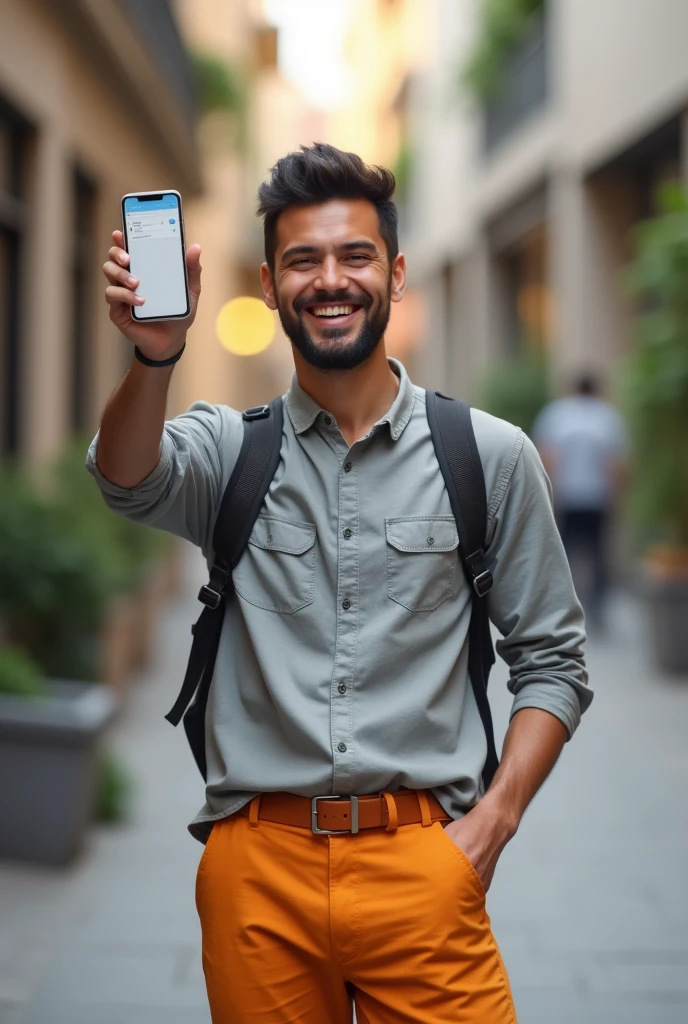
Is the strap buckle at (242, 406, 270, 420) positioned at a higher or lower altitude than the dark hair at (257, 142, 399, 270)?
lower

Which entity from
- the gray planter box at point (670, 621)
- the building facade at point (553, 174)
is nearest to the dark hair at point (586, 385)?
the building facade at point (553, 174)

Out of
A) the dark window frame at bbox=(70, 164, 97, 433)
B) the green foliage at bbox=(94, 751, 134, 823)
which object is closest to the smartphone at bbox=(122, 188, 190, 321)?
the green foliage at bbox=(94, 751, 134, 823)

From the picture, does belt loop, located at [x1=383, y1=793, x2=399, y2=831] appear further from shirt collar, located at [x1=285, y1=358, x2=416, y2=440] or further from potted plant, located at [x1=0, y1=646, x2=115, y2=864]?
potted plant, located at [x1=0, y1=646, x2=115, y2=864]

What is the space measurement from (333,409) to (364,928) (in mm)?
949

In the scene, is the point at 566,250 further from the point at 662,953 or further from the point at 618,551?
the point at 662,953

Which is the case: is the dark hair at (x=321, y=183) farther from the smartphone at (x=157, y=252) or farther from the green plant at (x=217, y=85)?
the green plant at (x=217, y=85)

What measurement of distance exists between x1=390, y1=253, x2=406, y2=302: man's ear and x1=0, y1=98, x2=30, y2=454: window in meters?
6.96

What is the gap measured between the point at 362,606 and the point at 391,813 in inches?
14.5

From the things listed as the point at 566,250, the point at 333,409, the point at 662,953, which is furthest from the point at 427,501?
the point at 566,250

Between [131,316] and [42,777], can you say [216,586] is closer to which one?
[131,316]

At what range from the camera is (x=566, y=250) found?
1518cm

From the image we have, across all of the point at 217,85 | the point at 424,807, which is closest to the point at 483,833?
the point at 424,807

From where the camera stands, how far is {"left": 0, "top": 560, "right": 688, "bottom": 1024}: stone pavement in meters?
4.18

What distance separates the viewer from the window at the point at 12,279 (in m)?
9.05
